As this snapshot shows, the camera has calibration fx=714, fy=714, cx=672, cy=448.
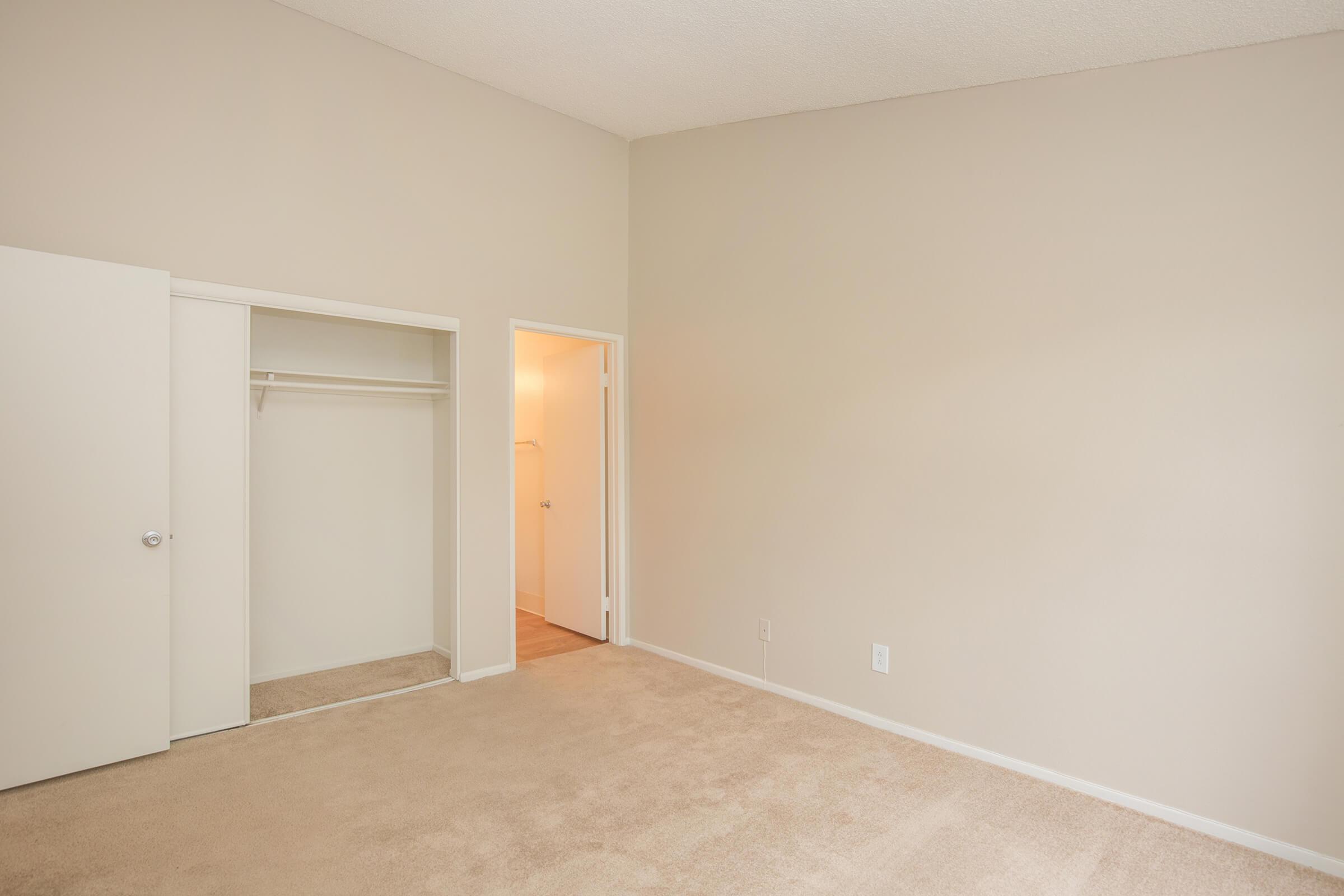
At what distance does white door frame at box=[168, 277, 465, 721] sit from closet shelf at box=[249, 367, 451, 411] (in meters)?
0.14

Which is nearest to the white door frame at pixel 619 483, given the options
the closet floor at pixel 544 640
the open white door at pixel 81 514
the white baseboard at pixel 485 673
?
the closet floor at pixel 544 640

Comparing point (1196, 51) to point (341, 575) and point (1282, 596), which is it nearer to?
point (1282, 596)

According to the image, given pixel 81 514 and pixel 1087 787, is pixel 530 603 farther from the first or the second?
pixel 1087 787

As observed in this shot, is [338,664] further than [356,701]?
Yes

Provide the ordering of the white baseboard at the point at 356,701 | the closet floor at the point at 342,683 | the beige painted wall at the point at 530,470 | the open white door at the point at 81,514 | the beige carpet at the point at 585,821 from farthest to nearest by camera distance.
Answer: the beige painted wall at the point at 530,470, the closet floor at the point at 342,683, the white baseboard at the point at 356,701, the open white door at the point at 81,514, the beige carpet at the point at 585,821

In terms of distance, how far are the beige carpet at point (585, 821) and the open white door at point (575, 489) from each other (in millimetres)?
1486

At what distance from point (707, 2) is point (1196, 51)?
1.78 m

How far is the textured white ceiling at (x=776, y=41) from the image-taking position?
2.44 m

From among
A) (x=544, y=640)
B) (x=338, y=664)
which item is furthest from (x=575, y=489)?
(x=338, y=664)

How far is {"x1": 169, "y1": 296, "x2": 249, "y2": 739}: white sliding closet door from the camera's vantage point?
122 inches

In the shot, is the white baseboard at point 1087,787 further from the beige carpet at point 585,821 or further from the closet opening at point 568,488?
the closet opening at point 568,488

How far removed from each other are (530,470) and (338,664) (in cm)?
200

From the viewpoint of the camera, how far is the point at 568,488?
5031 mm

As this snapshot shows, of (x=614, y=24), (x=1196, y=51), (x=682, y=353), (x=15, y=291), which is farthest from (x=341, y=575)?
(x=1196, y=51)
